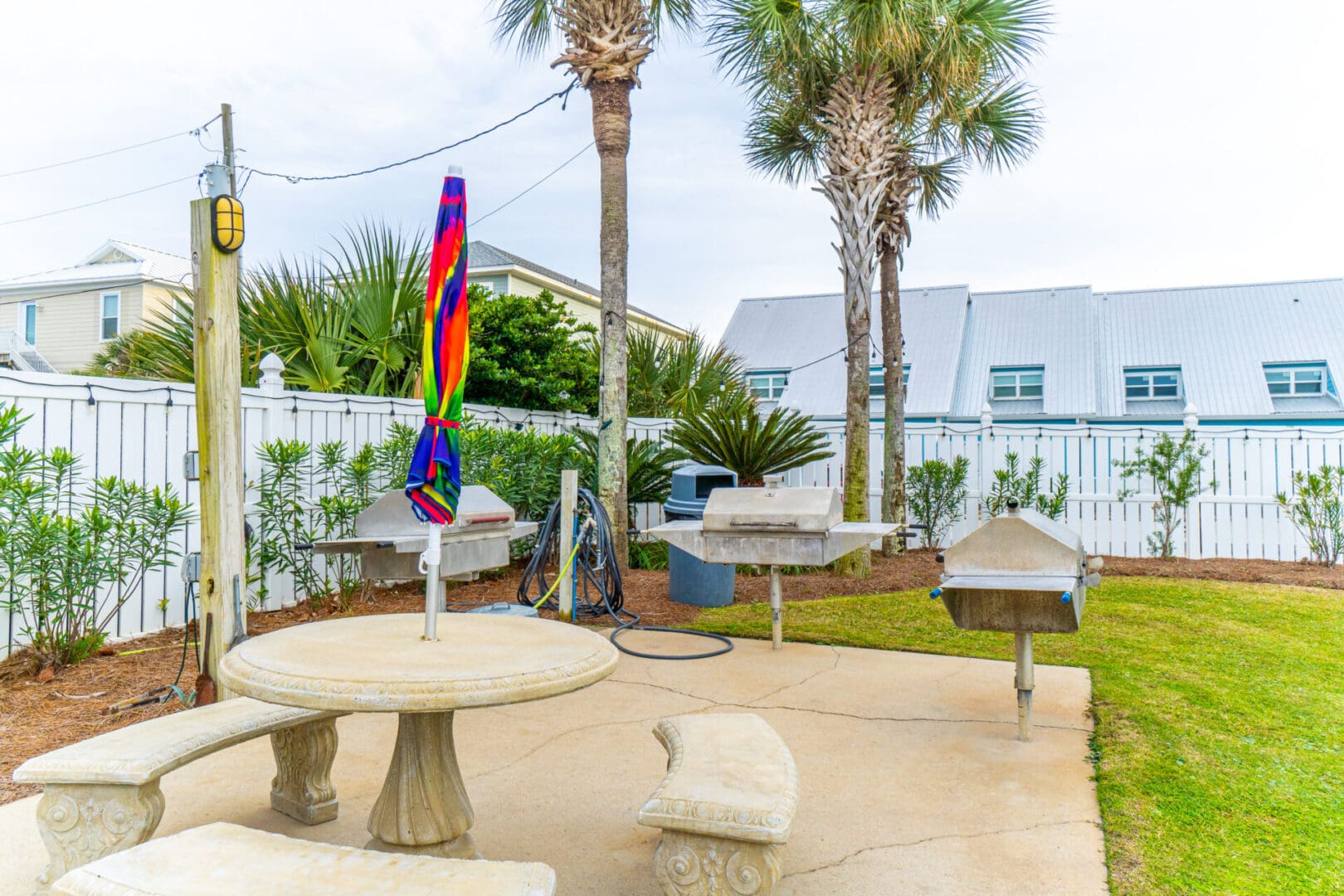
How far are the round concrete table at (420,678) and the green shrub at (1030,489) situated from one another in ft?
27.4

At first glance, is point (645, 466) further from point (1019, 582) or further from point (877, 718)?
point (1019, 582)

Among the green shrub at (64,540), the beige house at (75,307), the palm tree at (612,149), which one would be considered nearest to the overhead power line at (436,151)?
the palm tree at (612,149)

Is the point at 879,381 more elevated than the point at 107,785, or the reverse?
the point at 879,381

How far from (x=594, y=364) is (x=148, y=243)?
17984 millimetres

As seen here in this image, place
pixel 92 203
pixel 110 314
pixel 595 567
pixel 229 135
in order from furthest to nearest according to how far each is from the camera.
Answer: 1. pixel 92 203
2. pixel 110 314
3. pixel 229 135
4. pixel 595 567

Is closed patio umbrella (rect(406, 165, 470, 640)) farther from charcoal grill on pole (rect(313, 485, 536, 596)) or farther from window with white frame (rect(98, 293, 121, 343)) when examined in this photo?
window with white frame (rect(98, 293, 121, 343))

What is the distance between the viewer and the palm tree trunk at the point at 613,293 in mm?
7875

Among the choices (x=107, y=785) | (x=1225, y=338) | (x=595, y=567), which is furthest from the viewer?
(x=1225, y=338)

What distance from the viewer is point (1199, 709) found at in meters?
4.20

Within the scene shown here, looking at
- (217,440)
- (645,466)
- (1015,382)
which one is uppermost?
(1015,382)

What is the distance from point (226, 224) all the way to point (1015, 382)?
1918 centimetres

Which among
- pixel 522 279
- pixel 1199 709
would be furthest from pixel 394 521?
pixel 522 279

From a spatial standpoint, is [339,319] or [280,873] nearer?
[280,873]

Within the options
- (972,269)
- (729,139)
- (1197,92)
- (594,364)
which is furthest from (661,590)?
(972,269)
